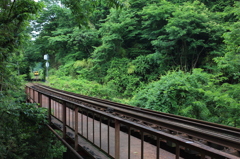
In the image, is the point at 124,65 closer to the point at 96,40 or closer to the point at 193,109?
the point at 96,40

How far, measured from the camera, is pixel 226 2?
16.2 meters

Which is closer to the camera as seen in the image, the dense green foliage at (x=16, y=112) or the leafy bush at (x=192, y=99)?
the dense green foliage at (x=16, y=112)

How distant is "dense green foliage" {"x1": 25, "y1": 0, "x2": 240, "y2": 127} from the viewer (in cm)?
779

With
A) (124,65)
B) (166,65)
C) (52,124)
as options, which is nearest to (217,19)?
(166,65)

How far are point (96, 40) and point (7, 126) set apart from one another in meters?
18.1

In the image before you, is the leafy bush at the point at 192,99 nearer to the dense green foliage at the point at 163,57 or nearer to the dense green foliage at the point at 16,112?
the dense green foliage at the point at 163,57

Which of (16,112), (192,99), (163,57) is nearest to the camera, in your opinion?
(16,112)

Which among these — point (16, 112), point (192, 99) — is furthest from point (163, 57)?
point (16, 112)

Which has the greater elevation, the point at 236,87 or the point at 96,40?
the point at 96,40

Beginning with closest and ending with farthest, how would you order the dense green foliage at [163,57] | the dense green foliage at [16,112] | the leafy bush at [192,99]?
the dense green foliage at [16,112] < the leafy bush at [192,99] < the dense green foliage at [163,57]

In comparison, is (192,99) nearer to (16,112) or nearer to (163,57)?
(16,112)

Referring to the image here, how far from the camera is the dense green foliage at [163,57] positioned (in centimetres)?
779

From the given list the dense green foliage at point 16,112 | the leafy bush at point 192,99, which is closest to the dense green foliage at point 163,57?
the leafy bush at point 192,99

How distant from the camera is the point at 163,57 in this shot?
1677 cm
